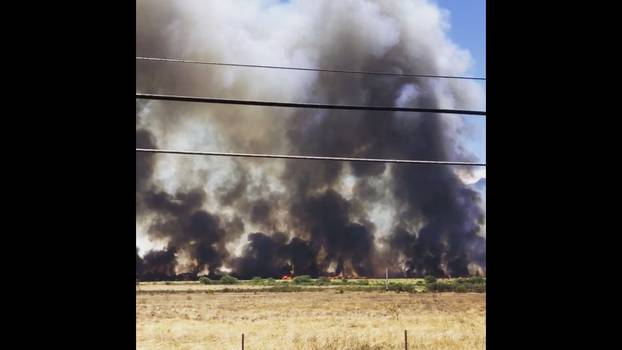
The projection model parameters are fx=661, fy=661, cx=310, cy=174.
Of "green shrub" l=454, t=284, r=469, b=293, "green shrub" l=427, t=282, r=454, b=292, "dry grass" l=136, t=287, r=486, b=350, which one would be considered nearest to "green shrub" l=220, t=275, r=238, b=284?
"dry grass" l=136, t=287, r=486, b=350

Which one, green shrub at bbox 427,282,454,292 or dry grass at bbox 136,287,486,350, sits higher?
dry grass at bbox 136,287,486,350

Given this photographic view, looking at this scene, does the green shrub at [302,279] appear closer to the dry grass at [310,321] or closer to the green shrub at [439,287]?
the green shrub at [439,287]

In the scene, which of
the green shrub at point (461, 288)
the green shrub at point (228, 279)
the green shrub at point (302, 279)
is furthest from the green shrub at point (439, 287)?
the green shrub at point (228, 279)

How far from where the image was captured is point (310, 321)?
36875 mm

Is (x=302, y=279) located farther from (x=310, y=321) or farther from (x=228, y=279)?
(x=310, y=321)

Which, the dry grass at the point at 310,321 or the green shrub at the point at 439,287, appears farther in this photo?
the green shrub at the point at 439,287

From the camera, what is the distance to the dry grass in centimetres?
3020

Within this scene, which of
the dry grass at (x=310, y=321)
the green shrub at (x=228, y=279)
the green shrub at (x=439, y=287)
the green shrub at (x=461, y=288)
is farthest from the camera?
→ the green shrub at (x=228, y=279)

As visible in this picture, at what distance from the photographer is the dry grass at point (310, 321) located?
99.1ft

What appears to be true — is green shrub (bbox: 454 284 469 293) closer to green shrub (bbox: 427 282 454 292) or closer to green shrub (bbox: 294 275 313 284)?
green shrub (bbox: 427 282 454 292)

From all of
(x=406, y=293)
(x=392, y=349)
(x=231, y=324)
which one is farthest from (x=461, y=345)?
(x=406, y=293)
